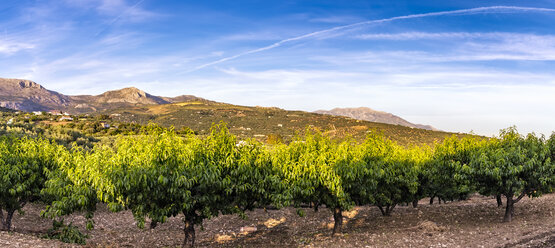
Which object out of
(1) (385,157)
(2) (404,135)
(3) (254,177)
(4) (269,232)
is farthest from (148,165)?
(2) (404,135)

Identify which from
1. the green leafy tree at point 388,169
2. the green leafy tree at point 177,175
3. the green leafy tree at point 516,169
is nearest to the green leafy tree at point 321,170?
the green leafy tree at point 177,175

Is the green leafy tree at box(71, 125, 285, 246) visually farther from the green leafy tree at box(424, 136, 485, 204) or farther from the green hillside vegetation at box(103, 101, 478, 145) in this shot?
the green hillside vegetation at box(103, 101, 478, 145)

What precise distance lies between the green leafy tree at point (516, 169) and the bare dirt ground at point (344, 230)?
2.48 m

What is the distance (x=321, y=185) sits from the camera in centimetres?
1792

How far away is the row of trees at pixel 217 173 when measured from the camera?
14.1 m

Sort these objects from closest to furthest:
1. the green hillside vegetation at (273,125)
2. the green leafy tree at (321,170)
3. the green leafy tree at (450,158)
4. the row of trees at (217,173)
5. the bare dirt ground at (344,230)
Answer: the row of trees at (217,173) < the green leafy tree at (321,170) < the bare dirt ground at (344,230) < the green leafy tree at (450,158) < the green hillside vegetation at (273,125)

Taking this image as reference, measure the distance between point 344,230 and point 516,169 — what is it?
34.6 feet

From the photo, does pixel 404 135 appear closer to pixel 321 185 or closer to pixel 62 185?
pixel 321 185

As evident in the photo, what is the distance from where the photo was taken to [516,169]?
1902 cm

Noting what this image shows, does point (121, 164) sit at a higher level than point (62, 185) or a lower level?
higher

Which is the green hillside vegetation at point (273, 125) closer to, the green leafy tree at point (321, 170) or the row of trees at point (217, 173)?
the row of trees at point (217, 173)

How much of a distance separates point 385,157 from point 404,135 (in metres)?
67.4

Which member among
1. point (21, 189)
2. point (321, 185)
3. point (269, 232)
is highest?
point (321, 185)

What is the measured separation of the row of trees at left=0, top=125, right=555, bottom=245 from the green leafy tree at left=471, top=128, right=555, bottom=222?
6 cm
